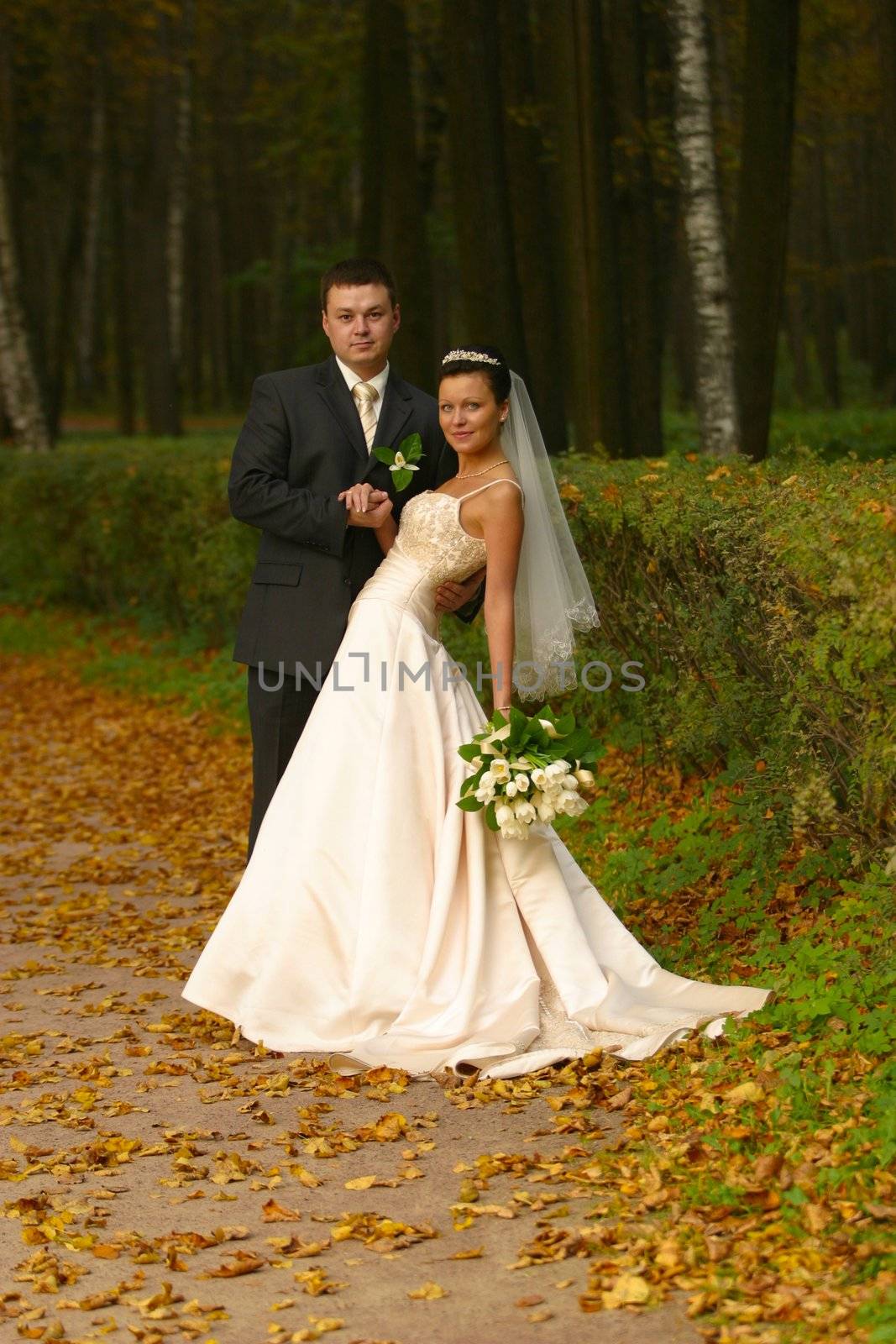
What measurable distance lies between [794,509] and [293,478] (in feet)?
6.04

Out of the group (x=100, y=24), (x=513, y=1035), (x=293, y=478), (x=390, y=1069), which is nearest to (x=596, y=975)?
(x=513, y=1035)

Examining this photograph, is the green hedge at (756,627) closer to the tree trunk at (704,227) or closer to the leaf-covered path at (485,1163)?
the leaf-covered path at (485,1163)

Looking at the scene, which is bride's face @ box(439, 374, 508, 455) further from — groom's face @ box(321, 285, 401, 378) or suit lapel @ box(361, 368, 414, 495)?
suit lapel @ box(361, 368, 414, 495)

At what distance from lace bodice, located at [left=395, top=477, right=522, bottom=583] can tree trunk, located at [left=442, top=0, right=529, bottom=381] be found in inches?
288

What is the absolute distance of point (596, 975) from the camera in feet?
19.0

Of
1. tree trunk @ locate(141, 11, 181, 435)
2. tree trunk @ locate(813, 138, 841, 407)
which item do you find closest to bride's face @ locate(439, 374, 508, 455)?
tree trunk @ locate(141, 11, 181, 435)

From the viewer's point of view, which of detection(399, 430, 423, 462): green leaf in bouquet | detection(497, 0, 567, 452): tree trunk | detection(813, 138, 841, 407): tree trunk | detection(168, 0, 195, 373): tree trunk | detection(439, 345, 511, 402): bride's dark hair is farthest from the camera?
detection(813, 138, 841, 407): tree trunk

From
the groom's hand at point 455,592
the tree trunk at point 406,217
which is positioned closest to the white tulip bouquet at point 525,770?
the groom's hand at point 455,592

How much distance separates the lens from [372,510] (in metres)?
5.96

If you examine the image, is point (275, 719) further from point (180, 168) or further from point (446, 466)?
point (180, 168)

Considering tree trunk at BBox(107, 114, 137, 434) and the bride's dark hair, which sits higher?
tree trunk at BBox(107, 114, 137, 434)

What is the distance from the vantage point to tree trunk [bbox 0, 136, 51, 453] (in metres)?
20.8

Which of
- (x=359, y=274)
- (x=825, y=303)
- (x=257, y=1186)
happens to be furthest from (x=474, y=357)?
(x=825, y=303)

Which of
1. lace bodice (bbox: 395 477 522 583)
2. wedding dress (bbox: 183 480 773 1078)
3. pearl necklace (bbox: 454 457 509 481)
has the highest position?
pearl necklace (bbox: 454 457 509 481)
